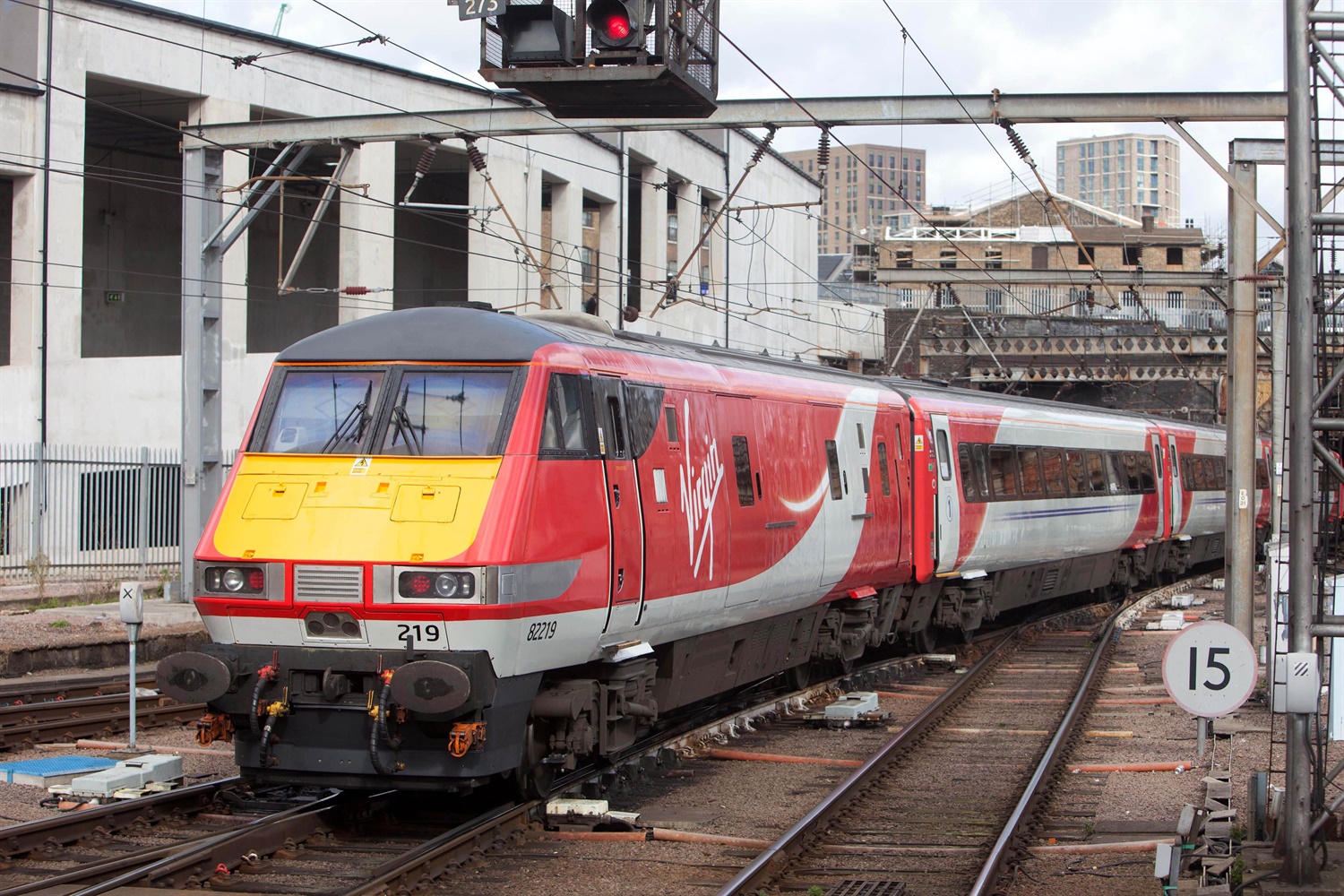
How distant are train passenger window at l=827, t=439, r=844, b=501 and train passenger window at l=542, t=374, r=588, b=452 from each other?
5135 mm

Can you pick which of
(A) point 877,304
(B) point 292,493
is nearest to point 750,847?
(B) point 292,493

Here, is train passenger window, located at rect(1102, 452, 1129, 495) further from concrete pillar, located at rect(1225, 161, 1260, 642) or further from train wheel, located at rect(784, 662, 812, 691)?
train wheel, located at rect(784, 662, 812, 691)

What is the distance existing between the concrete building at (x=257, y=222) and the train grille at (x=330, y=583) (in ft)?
29.9

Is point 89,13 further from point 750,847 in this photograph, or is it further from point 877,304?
point 877,304

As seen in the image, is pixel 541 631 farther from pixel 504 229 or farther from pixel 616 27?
pixel 504 229

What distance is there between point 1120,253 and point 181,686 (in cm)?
6874

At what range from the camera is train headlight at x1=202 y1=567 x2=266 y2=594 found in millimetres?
8445

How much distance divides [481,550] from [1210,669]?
399cm

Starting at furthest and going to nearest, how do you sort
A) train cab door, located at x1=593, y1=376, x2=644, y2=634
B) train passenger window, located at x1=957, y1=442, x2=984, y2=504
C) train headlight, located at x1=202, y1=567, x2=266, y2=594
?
train passenger window, located at x1=957, y1=442, x2=984, y2=504
train cab door, located at x1=593, y1=376, x2=644, y2=634
train headlight, located at x1=202, y1=567, x2=266, y2=594

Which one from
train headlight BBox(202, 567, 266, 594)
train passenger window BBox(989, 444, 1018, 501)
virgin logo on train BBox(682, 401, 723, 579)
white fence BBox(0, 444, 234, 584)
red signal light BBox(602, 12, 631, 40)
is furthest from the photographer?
white fence BBox(0, 444, 234, 584)

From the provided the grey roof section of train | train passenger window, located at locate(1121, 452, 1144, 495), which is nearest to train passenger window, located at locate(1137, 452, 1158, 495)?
train passenger window, located at locate(1121, 452, 1144, 495)

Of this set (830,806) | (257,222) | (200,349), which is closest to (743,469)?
(830,806)

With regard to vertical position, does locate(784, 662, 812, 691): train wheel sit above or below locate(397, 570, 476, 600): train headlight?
below

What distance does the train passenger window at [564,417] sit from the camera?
8898 millimetres
